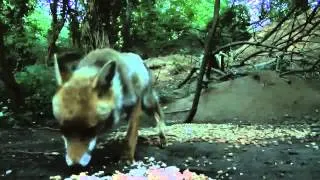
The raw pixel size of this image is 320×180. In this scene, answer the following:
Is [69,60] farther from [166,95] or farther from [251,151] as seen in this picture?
[166,95]

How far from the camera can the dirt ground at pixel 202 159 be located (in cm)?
486

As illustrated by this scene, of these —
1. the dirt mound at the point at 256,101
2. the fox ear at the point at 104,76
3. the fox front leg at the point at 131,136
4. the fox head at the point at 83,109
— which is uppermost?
the fox ear at the point at 104,76

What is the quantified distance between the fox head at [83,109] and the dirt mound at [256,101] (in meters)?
5.03

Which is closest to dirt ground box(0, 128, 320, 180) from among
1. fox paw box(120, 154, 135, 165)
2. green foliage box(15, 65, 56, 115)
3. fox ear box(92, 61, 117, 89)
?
fox paw box(120, 154, 135, 165)

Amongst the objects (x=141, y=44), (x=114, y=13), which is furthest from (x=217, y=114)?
(x=141, y=44)

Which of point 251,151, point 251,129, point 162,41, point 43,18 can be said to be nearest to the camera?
point 251,151

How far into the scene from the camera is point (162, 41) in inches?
602

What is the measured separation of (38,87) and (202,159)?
172 inches

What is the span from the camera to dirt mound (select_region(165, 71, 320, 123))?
928 centimetres

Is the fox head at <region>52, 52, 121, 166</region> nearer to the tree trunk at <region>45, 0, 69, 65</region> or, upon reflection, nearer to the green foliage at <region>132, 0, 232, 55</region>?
the tree trunk at <region>45, 0, 69, 65</region>

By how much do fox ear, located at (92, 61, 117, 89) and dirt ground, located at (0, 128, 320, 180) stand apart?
931mm

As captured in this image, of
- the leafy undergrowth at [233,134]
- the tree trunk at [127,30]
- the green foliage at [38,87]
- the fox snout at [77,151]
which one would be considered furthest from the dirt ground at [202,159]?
the tree trunk at [127,30]

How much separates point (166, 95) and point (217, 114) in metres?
1.51

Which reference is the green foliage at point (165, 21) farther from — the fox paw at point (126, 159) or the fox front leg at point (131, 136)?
the fox paw at point (126, 159)
